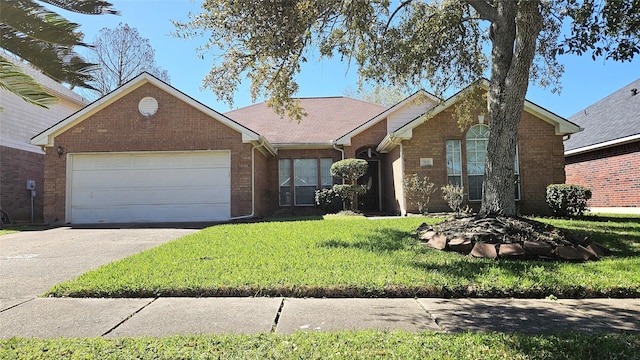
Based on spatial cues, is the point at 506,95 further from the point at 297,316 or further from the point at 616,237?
the point at 297,316

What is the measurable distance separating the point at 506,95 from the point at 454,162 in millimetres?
6135

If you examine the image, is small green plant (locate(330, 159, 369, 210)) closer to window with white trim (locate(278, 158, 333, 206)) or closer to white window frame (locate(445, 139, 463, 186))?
window with white trim (locate(278, 158, 333, 206))

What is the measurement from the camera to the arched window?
13.4 metres

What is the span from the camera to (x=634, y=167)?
13.9m

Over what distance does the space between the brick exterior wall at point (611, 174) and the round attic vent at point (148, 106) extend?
17.1 metres

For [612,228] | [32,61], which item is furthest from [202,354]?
[612,228]

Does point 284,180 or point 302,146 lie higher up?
point 302,146

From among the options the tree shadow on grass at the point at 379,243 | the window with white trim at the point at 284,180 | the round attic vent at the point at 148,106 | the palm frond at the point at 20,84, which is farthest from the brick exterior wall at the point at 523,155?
the palm frond at the point at 20,84

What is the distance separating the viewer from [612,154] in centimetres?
1514

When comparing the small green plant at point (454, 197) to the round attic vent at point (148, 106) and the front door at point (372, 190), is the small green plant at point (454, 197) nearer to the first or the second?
the front door at point (372, 190)

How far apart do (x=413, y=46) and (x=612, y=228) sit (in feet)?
21.2

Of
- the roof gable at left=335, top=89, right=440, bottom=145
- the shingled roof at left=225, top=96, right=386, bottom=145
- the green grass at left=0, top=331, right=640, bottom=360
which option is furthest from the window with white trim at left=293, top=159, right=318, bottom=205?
the green grass at left=0, top=331, right=640, bottom=360

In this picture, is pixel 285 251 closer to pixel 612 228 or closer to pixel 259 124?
pixel 612 228

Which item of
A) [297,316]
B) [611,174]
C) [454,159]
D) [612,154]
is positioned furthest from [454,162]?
[297,316]
